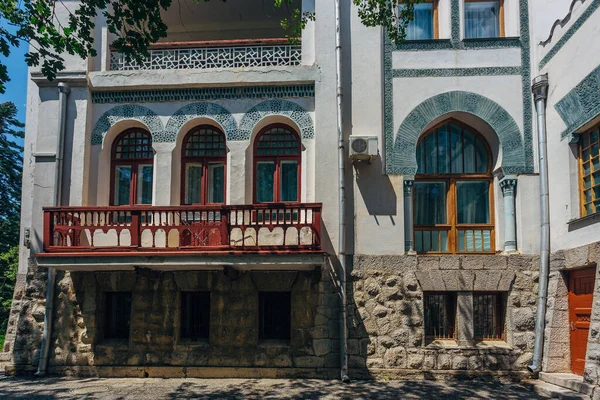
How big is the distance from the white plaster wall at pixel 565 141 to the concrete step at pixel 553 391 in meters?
2.47

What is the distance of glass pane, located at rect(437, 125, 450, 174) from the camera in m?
11.1

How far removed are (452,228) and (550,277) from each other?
2.05 meters

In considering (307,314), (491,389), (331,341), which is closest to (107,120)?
(307,314)

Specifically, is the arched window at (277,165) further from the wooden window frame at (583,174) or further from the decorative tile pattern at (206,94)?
the wooden window frame at (583,174)

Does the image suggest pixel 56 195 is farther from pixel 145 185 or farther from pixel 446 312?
pixel 446 312

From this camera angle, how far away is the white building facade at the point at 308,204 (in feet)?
32.8

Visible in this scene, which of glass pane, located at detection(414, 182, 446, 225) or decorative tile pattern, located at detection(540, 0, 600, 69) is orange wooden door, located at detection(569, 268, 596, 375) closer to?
glass pane, located at detection(414, 182, 446, 225)

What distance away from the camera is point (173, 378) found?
10.4 m

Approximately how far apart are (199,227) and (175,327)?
2212mm

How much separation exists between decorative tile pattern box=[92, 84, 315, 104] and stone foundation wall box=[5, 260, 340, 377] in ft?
12.2

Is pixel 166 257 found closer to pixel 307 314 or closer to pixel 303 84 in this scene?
pixel 307 314

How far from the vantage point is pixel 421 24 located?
11.4m

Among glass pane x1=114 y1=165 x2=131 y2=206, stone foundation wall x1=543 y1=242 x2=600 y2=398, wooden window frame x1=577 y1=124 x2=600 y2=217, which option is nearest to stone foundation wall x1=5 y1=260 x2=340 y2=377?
glass pane x1=114 y1=165 x2=131 y2=206

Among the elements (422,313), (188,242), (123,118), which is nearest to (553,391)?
(422,313)
